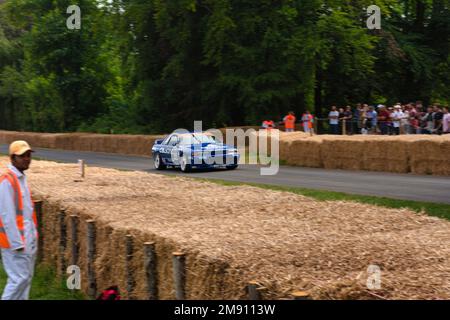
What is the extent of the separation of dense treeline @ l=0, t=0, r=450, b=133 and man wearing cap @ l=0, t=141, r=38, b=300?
1213 inches

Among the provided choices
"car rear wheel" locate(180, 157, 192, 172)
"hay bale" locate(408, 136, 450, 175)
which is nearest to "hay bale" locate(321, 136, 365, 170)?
"hay bale" locate(408, 136, 450, 175)

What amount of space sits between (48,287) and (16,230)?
3.30 meters

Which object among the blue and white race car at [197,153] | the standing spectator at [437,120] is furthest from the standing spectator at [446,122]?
the blue and white race car at [197,153]

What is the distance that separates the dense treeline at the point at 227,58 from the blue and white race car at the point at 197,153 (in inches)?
516

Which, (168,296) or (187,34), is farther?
(187,34)

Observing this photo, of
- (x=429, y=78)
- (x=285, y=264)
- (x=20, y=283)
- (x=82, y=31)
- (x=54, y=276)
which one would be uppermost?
(x=82, y=31)

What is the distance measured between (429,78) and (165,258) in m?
40.2

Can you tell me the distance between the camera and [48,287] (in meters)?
10.0

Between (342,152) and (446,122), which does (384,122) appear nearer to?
(446,122)

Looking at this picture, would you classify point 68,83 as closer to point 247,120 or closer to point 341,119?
point 247,120

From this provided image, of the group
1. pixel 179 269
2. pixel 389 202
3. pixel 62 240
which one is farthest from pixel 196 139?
pixel 179 269

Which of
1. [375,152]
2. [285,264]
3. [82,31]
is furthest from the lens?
[82,31]

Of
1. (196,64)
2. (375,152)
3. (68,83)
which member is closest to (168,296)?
(375,152)

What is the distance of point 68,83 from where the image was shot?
56.8 m
